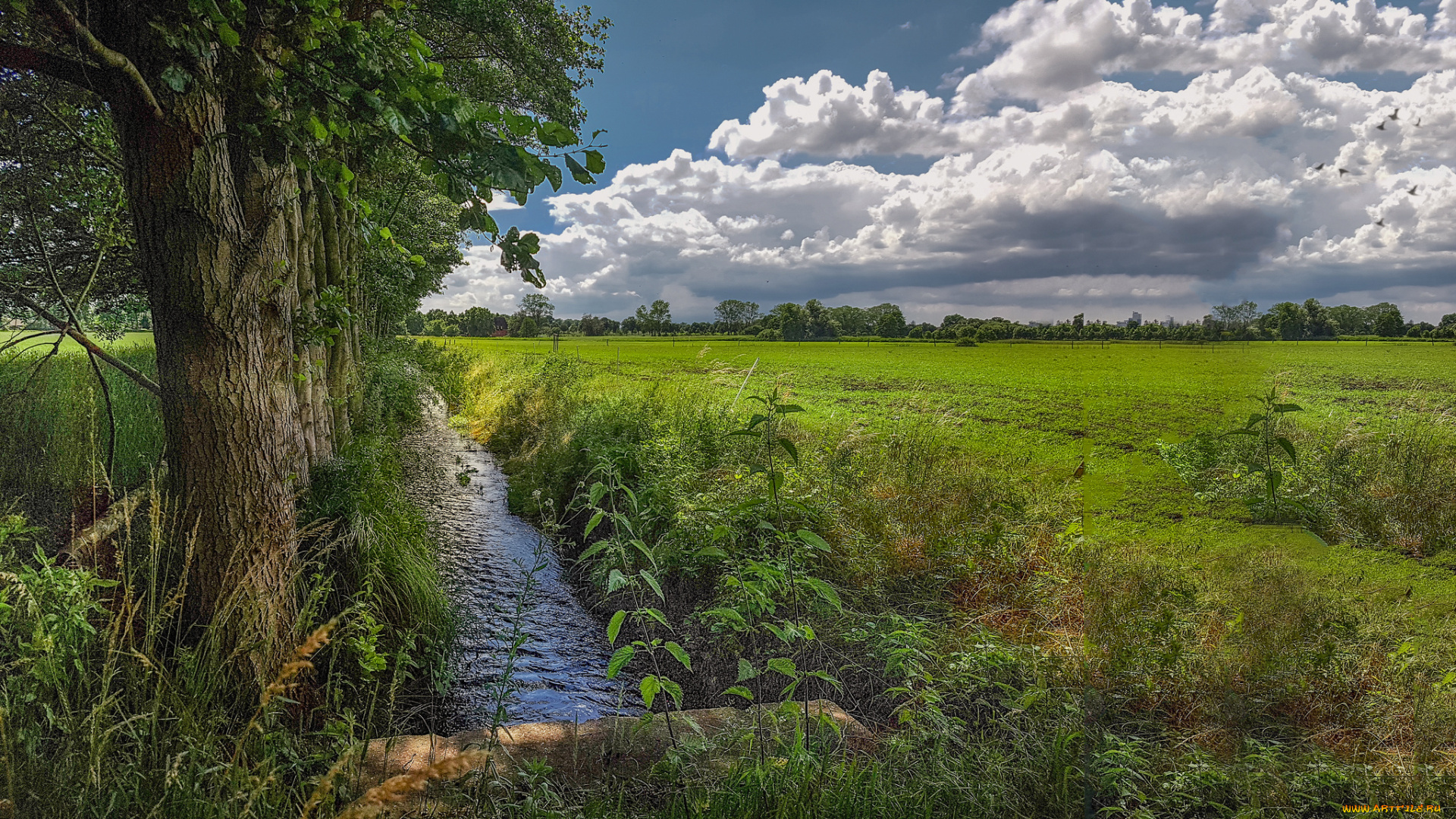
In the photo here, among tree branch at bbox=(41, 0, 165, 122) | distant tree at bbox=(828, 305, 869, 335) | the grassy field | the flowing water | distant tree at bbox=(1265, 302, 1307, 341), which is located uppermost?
tree branch at bbox=(41, 0, 165, 122)

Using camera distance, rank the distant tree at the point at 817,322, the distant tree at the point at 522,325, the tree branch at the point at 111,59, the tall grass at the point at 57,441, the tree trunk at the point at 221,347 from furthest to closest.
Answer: the distant tree at the point at 522,325, the distant tree at the point at 817,322, the tall grass at the point at 57,441, the tree trunk at the point at 221,347, the tree branch at the point at 111,59

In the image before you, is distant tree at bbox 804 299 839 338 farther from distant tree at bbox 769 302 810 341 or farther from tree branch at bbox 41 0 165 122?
tree branch at bbox 41 0 165 122

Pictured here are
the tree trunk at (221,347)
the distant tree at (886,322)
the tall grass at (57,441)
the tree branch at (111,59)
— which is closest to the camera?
the tree branch at (111,59)

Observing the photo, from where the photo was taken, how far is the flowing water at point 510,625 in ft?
15.8

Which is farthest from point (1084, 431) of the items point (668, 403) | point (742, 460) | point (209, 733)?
point (668, 403)

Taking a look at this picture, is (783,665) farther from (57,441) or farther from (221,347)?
(57,441)

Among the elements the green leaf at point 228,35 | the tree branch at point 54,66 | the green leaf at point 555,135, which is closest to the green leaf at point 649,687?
the green leaf at point 555,135

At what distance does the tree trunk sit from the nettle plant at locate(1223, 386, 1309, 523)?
12.9ft

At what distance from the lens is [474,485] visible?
37.8ft

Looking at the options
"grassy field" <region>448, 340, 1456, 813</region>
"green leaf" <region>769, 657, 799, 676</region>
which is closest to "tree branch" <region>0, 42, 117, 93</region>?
"green leaf" <region>769, 657, 799, 676</region>

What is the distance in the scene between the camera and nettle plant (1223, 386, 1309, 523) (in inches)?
60.8

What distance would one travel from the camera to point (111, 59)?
9.06 feet

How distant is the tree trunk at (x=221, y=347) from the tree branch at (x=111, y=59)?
80 mm

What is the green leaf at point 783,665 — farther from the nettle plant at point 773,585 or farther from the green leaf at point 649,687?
the green leaf at point 649,687
